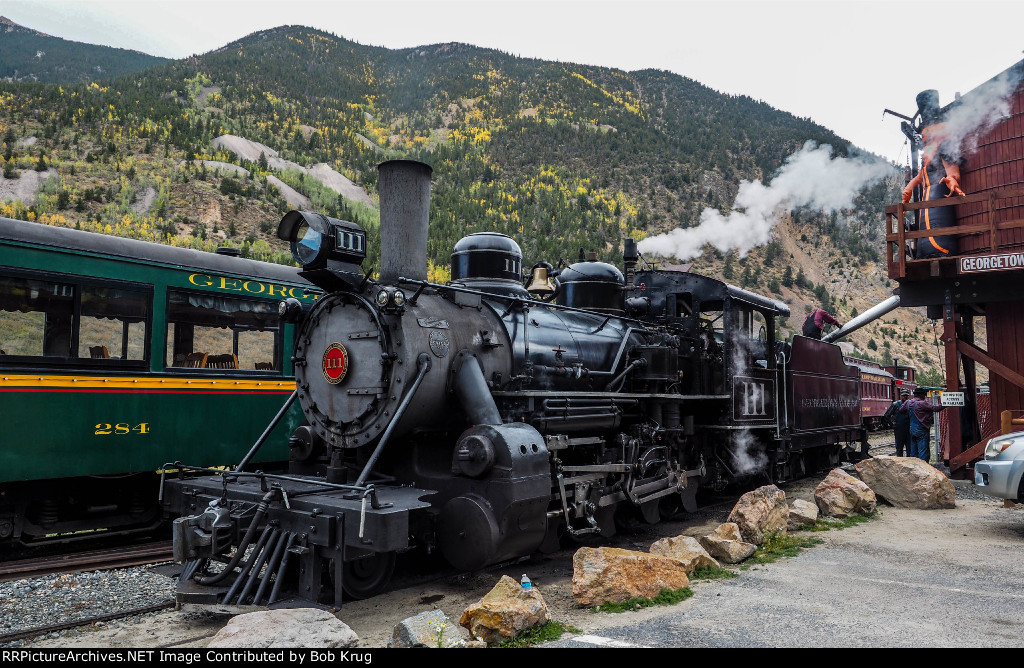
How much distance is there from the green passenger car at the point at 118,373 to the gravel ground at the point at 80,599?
1.54 m

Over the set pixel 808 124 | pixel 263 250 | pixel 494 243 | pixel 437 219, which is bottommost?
pixel 494 243

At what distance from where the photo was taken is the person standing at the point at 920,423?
43.9 feet

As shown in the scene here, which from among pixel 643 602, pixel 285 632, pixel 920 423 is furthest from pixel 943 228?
pixel 285 632

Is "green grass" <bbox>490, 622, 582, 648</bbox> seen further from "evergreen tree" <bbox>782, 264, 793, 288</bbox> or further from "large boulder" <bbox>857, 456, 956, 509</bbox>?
"evergreen tree" <bbox>782, 264, 793, 288</bbox>

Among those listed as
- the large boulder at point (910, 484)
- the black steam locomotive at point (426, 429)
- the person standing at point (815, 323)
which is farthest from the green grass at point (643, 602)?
the person standing at point (815, 323)

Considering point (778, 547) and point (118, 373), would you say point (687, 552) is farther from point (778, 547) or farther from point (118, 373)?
point (118, 373)

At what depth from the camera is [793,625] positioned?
4715 mm

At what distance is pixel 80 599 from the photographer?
566 centimetres

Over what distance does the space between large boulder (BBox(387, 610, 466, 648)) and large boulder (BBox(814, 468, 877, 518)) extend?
22.2ft

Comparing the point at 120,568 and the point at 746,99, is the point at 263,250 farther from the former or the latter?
the point at 746,99

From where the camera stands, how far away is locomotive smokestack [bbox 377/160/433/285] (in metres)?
6.22

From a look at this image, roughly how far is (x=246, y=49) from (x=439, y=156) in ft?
119

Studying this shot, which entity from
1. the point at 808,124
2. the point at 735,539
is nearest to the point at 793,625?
the point at 735,539

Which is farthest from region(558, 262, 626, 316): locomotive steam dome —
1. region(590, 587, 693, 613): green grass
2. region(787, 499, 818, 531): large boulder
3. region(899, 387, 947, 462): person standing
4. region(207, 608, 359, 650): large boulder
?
region(899, 387, 947, 462): person standing
